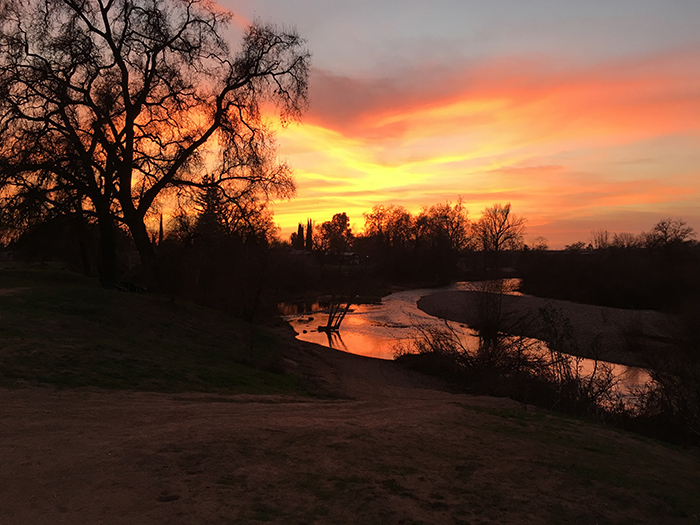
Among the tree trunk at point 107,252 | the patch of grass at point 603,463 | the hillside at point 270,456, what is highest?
the tree trunk at point 107,252

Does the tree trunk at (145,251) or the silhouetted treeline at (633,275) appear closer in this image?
the tree trunk at (145,251)

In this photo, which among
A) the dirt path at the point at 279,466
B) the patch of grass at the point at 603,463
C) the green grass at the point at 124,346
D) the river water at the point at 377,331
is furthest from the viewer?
the river water at the point at 377,331

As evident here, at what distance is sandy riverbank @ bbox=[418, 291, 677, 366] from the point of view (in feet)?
80.4

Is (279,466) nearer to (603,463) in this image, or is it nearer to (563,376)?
(603,463)

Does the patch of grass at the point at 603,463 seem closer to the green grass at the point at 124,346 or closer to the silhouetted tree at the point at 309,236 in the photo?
the green grass at the point at 124,346

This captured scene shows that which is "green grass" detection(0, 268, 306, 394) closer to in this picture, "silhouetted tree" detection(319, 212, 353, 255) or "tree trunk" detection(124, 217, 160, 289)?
"tree trunk" detection(124, 217, 160, 289)

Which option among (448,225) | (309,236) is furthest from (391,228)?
(309,236)

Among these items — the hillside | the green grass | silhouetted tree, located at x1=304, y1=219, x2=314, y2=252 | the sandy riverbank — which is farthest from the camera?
silhouetted tree, located at x1=304, y1=219, x2=314, y2=252

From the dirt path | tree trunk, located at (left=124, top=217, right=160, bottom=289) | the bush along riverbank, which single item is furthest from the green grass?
the bush along riverbank

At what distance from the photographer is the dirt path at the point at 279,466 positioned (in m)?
4.32

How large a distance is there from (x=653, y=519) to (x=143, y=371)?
9.81 m

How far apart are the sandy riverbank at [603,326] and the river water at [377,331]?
1057 mm

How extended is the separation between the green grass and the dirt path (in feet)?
4.76

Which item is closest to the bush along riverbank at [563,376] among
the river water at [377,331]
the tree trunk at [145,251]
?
the river water at [377,331]
